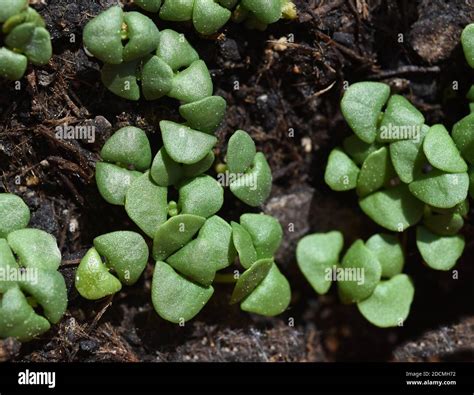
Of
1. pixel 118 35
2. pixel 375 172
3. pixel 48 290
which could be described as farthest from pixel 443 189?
pixel 48 290

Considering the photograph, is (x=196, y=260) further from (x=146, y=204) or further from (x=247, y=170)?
(x=247, y=170)

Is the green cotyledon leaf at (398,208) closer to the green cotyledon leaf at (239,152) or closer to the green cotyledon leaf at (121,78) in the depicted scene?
the green cotyledon leaf at (239,152)

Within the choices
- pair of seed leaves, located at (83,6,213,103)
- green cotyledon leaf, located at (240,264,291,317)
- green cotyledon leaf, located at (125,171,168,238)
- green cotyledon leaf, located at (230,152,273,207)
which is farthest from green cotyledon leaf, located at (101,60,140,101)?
green cotyledon leaf, located at (240,264,291,317)

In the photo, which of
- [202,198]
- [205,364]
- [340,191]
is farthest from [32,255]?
[340,191]

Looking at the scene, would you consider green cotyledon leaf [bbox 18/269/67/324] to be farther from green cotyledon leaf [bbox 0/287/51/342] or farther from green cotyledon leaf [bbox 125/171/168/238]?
green cotyledon leaf [bbox 125/171/168/238]

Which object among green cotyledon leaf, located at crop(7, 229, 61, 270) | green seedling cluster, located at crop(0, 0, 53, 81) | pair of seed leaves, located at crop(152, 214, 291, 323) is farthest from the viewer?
pair of seed leaves, located at crop(152, 214, 291, 323)

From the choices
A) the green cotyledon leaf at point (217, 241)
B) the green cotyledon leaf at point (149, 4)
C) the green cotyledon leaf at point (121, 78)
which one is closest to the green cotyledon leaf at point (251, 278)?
the green cotyledon leaf at point (217, 241)
